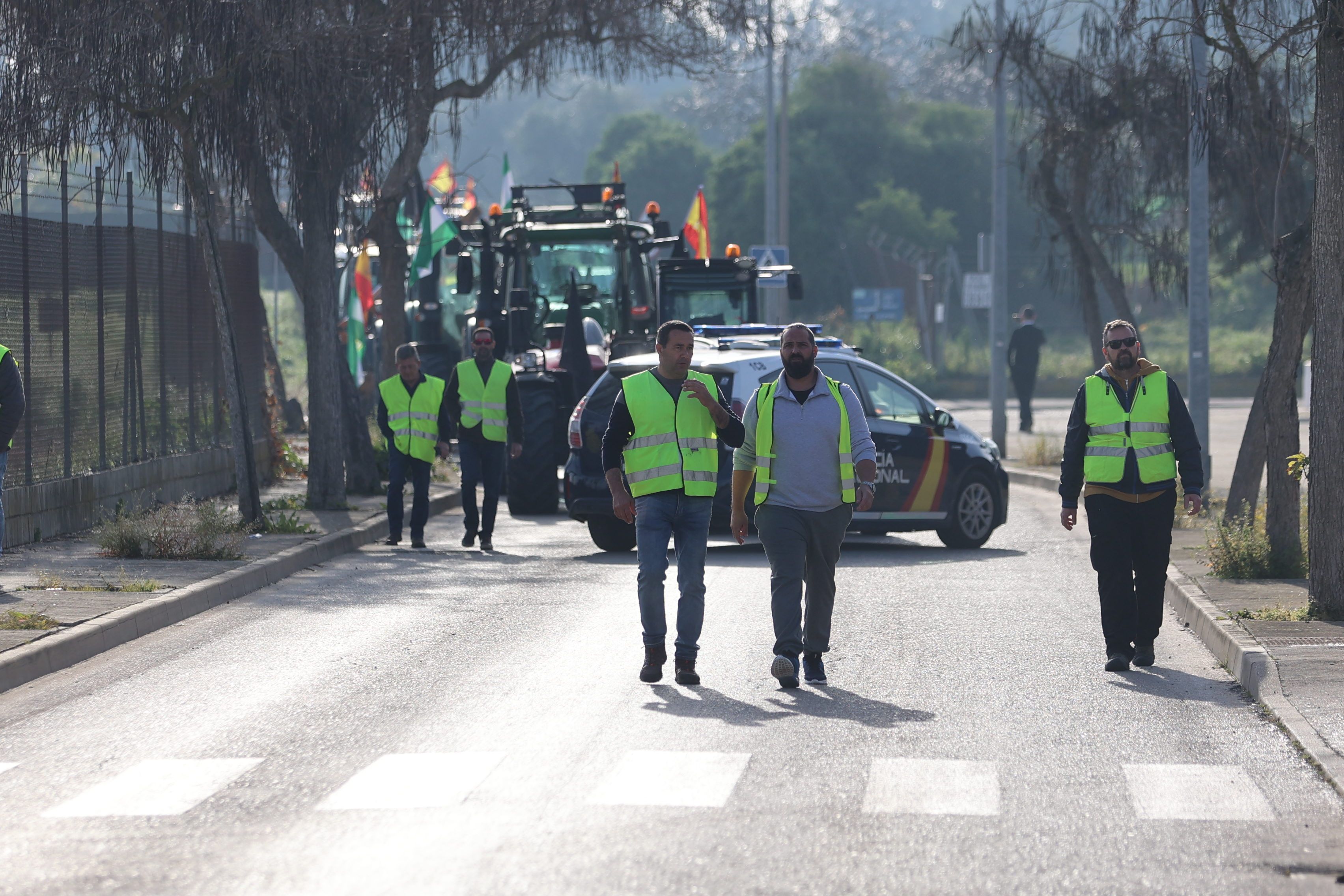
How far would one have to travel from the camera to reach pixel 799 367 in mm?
9531

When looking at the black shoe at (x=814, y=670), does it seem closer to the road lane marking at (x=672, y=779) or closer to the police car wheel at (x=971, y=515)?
the road lane marking at (x=672, y=779)

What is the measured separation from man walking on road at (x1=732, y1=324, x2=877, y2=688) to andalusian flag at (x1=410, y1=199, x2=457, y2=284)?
1587 cm

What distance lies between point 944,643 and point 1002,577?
11.6 feet

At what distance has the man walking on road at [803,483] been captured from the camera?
31.2ft

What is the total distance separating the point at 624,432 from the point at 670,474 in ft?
1.13

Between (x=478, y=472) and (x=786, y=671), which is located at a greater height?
(x=478, y=472)

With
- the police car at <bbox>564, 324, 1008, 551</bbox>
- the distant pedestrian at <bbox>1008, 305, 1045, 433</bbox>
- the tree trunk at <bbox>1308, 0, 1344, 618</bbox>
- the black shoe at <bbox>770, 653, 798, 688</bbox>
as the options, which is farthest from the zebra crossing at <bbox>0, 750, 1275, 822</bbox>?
the distant pedestrian at <bbox>1008, 305, 1045, 433</bbox>

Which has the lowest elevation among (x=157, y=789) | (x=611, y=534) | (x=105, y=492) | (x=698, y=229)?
(x=157, y=789)

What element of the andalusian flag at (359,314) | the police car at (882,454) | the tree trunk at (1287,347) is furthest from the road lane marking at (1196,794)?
the andalusian flag at (359,314)

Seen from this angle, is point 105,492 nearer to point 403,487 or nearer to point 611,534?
point 403,487

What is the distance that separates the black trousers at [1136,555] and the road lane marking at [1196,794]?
2.60m

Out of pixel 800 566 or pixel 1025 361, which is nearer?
pixel 800 566

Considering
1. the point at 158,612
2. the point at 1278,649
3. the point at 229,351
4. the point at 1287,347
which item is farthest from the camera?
the point at 229,351

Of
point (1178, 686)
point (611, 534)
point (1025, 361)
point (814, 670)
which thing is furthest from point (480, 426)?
point (1025, 361)
